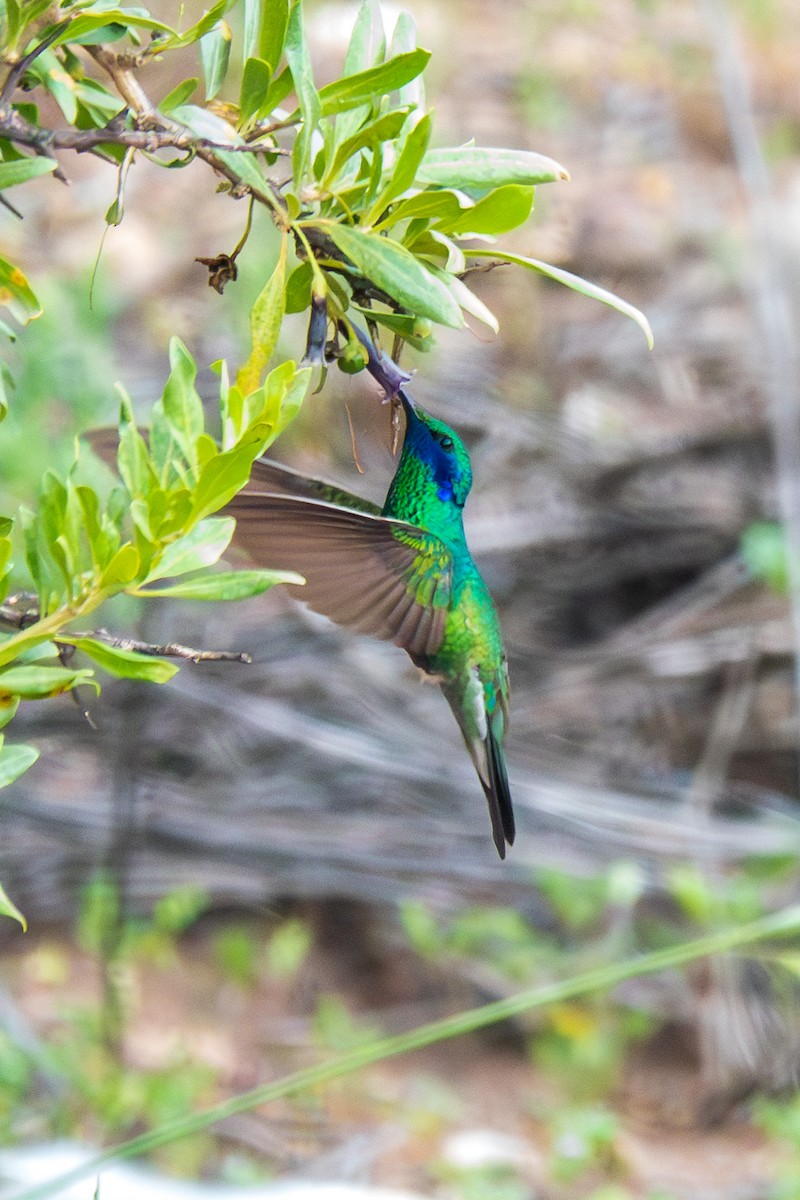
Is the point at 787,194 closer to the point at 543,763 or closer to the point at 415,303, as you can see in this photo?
the point at 543,763

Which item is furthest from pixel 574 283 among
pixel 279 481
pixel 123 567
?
pixel 279 481

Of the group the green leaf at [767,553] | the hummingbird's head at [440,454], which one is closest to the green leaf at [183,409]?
the hummingbird's head at [440,454]

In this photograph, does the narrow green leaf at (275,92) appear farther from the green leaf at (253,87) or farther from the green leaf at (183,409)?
the green leaf at (183,409)

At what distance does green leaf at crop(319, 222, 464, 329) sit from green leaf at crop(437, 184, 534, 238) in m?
0.04

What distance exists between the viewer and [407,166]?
608 mm

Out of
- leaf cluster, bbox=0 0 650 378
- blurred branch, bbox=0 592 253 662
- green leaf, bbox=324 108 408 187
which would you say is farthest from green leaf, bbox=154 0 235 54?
blurred branch, bbox=0 592 253 662

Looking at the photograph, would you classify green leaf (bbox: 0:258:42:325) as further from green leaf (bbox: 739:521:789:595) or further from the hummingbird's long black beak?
green leaf (bbox: 739:521:789:595)

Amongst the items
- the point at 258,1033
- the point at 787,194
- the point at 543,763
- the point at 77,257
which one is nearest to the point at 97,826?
the point at 258,1033

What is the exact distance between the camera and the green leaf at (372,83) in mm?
607

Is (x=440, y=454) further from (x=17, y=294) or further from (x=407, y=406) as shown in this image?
(x=17, y=294)

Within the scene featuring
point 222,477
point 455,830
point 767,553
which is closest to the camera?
point 222,477

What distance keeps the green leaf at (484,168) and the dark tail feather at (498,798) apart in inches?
22.8

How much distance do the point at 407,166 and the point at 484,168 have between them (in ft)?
0.24

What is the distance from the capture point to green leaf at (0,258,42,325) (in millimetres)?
725
